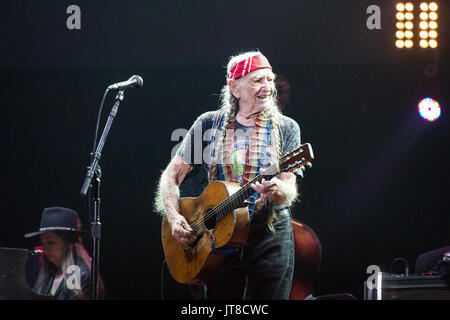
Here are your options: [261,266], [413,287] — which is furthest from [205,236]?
[413,287]

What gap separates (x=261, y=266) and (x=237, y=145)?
744 millimetres

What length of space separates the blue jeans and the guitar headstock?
1.00 feet

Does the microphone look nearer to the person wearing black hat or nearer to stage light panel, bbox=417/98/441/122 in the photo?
the person wearing black hat

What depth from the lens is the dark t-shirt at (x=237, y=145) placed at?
3.65 meters

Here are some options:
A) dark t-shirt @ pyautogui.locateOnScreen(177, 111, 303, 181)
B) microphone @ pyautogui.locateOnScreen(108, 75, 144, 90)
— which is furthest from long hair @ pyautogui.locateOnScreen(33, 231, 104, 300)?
microphone @ pyautogui.locateOnScreen(108, 75, 144, 90)

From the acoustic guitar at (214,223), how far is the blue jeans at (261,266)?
7 cm

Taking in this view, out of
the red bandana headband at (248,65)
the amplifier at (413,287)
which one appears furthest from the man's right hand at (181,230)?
the amplifier at (413,287)

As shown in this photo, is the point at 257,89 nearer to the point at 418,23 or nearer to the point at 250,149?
the point at 250,149

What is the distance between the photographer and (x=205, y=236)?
3.74 m

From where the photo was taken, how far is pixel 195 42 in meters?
5.50

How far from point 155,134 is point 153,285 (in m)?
1.35

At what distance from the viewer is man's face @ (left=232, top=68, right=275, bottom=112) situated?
381 cm

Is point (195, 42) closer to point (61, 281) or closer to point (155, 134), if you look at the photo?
point (155, 134)
